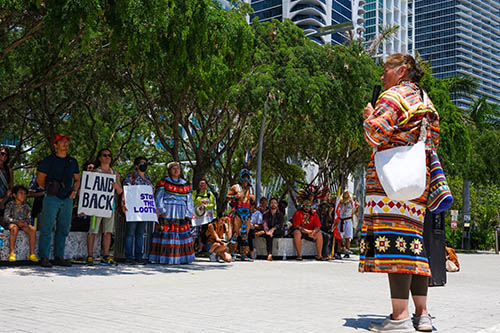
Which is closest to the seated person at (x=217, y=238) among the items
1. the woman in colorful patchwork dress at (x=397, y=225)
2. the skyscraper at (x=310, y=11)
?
the woman in colorful patchwork dress at (x=397, y=225)

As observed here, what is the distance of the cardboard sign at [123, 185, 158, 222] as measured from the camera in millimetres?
11828

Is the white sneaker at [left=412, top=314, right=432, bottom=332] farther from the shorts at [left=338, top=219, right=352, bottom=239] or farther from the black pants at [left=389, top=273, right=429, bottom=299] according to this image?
the shorts at [left=338, top=219, right=352, bottom=239]

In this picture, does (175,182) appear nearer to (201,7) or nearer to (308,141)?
(201,7)

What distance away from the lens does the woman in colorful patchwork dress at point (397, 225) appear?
5.00 m

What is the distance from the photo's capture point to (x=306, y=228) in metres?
16.2

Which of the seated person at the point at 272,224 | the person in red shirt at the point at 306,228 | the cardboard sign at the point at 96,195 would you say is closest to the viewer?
the cardboard sign at the point at 96,195

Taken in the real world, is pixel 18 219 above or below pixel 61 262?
above

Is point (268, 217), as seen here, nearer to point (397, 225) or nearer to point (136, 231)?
point (136, 231)

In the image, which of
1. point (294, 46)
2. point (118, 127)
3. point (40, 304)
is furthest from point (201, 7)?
point (118, 127)

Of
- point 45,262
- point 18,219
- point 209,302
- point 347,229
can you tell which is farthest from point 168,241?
point 347,229

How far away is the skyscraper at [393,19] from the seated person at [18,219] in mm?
124204

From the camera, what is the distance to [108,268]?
10.9m

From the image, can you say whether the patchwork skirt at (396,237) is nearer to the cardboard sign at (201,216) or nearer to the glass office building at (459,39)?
the cardboard sign at (201,216)

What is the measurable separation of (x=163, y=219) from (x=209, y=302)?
19.6ft
